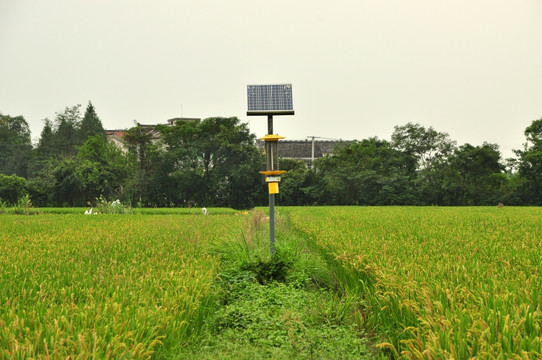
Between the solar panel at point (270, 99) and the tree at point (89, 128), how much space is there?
135 feet

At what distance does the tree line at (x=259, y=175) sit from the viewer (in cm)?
3047

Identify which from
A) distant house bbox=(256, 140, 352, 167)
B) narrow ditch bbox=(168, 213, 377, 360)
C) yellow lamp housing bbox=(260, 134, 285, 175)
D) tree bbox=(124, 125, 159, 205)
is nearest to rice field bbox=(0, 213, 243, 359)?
narrow ditch bbox=(168, 213, 377, 360)

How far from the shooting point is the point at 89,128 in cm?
4622

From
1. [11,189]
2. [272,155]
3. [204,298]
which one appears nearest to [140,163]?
[11,189]

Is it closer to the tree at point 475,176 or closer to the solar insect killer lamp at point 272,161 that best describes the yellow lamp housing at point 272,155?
the solar insect killer lamp at point 272,161

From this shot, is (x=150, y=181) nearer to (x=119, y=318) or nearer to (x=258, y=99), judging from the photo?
(x=258, y=99)

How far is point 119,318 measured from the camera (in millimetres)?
2836

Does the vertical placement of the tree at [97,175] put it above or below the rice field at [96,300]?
above

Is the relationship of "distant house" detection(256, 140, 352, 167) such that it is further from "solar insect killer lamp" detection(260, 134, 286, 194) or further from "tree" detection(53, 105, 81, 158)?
"solar insect killer lamp" detection(260, 134, 286, 194)

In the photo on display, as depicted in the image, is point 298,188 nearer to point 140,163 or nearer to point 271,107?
point 140,163

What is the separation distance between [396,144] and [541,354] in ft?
110

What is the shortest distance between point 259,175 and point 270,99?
89.5ft

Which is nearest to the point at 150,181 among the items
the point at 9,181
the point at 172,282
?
the point at 9,181

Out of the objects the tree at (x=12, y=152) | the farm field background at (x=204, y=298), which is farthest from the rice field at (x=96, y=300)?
the tree at (x=12, y=152)
